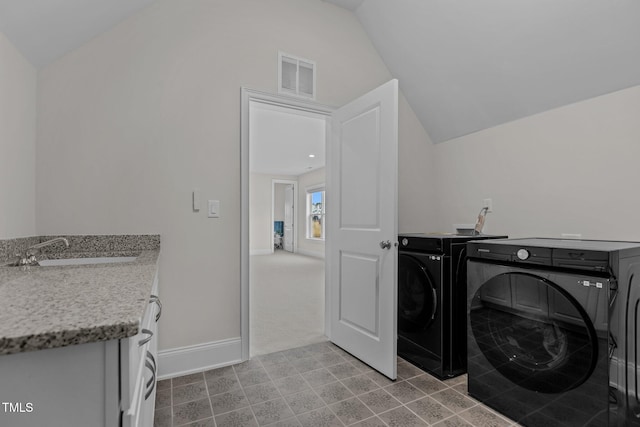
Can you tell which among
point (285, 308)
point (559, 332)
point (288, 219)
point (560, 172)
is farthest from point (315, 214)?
point (559, 332)

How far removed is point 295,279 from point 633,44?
478cm

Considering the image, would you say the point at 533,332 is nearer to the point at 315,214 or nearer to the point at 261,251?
the point at 315,214

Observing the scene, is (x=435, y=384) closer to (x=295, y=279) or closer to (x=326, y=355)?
(x=326, y=355)

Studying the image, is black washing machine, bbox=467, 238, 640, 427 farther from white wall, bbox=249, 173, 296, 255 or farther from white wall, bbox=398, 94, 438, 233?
white wall, bbox=249, 173, 296, 255

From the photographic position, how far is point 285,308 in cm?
369

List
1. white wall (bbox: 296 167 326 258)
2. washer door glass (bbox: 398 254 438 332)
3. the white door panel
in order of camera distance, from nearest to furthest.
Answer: washer door glass (bbox: 398 254 438 332) → white wall (bbox: 296 167 326 258) → the white door panel

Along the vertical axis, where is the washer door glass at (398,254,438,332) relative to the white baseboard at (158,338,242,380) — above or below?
above

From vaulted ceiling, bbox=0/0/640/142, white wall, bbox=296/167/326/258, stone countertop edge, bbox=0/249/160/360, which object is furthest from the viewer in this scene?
white wall, bbox=296/167/326/258

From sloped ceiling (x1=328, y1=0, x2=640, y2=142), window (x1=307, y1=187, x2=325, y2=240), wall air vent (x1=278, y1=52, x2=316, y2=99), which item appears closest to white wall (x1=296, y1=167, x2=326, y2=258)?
window (x1=307, y1=187, x2=325, y2=240)

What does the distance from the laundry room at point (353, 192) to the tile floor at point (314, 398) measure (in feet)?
0.05

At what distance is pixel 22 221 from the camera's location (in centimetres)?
165

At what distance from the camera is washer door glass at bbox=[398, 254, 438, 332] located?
214 cm

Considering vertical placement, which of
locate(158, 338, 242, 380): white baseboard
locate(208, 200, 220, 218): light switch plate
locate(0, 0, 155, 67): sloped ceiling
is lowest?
locate(158, 338, 242, 380): white baseboard

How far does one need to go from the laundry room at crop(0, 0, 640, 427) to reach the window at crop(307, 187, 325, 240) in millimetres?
5915
